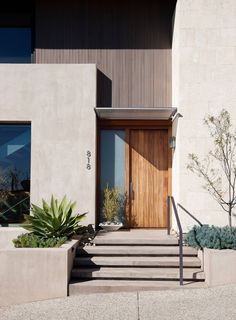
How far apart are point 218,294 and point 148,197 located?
4004mm

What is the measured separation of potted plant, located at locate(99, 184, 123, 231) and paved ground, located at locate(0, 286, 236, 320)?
2.91 metres

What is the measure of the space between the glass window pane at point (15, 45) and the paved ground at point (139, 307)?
660cm

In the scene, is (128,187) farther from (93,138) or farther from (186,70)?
(186,70)

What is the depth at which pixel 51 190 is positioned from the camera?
Result: 31.2 ft

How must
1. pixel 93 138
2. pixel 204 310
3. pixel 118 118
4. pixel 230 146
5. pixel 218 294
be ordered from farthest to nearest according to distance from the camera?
1. pixel 118 118
2. pixel 93 138
3. pixel 230 146
4. pixel 218 294
5. pixel 204 310

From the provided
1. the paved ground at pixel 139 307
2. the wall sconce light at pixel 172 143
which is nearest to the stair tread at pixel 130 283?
the paved ground at pixel 139 307

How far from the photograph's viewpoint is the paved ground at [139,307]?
19.2 ft

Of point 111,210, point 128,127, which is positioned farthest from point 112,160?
point 111,210

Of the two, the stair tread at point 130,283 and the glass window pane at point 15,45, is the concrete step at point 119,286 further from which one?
the glass window pane at point 15,45

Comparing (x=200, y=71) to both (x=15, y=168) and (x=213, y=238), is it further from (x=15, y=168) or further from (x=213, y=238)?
(x=15, y=168)

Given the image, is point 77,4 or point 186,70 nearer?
point 186,70

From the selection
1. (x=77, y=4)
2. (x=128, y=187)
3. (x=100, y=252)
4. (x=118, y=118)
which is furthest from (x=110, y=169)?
(x=77, y=4)

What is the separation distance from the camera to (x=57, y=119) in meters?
9.55

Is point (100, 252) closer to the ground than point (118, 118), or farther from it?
closer to the ground
